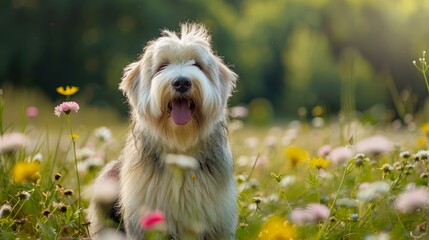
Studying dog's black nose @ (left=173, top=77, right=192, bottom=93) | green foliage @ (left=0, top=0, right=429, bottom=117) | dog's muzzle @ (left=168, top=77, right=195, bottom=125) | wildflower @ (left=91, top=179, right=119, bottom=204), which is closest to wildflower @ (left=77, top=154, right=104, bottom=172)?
wildflower @ (left=91, top=179, right=119, bottom=204)

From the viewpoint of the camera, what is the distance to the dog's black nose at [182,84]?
4.78m

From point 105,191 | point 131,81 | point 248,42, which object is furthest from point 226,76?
point 248,42

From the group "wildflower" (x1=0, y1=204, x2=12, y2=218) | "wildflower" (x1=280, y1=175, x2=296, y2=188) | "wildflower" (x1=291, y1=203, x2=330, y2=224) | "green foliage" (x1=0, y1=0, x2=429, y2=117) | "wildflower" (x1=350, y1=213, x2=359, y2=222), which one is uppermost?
"wildflower" (x1=291, y1=203, x2=330, y2=224)

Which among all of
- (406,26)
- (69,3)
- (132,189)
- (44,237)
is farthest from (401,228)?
(406,26)

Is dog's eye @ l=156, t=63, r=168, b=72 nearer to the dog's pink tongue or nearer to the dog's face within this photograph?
the dog's face

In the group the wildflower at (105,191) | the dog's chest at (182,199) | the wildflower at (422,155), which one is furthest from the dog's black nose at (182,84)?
the wildflower at (422,155)

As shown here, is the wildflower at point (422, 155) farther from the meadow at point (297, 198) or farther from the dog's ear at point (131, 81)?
the dog's ear at point (131, 81)

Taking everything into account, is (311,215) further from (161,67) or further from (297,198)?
(297,198)

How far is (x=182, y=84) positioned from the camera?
4809 millimetres

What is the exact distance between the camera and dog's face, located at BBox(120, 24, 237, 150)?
4.85 m

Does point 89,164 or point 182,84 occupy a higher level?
point 182,84

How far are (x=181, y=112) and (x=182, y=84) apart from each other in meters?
0.24

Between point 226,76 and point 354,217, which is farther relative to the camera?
point 226,76

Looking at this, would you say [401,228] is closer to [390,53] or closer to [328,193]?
[328,193]
